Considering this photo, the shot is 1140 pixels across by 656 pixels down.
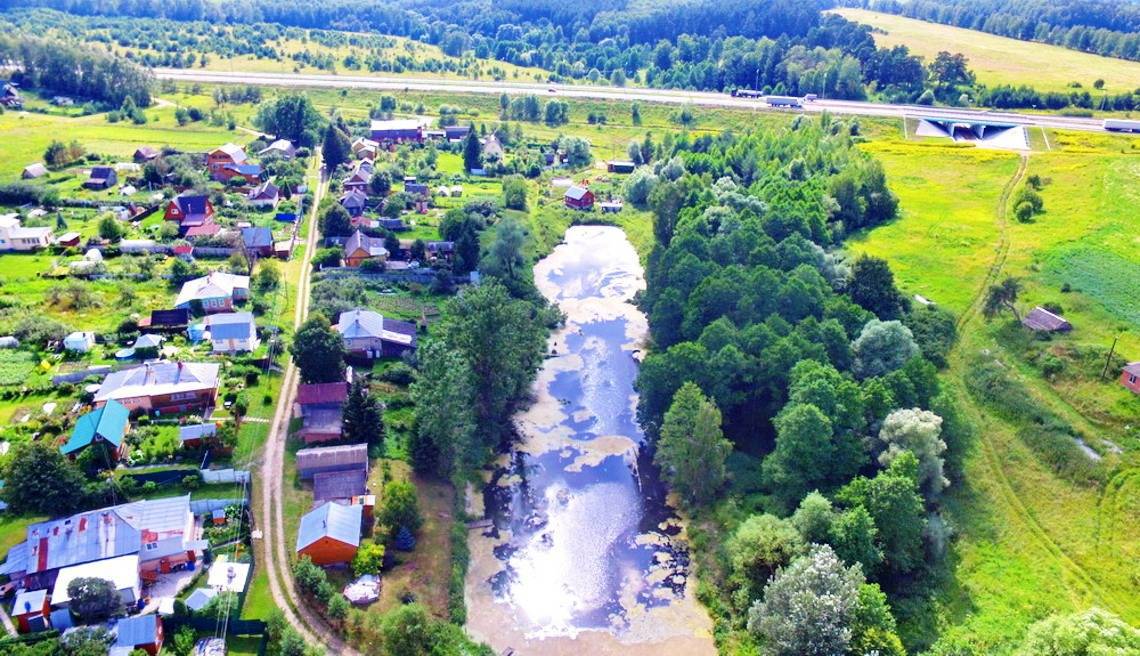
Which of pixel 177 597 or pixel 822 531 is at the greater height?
pixel 822 531

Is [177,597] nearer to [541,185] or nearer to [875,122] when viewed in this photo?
[541,185]

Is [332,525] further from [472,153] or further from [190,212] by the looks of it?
[472,153]

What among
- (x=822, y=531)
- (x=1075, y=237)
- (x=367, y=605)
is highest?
(x=1075, y=237)

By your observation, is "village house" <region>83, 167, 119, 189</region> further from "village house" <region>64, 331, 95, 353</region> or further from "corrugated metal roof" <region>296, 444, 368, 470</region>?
"corrugated metal roof" <region>296, 444, 368, 470</region>

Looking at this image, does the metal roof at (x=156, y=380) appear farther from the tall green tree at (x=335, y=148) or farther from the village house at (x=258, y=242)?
the tall green tree at (x=335, y=148)

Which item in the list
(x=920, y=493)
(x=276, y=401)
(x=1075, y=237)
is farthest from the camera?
(x=1075, y=237)

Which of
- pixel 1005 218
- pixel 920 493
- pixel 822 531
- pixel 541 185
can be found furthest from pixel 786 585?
pixel 541 185
